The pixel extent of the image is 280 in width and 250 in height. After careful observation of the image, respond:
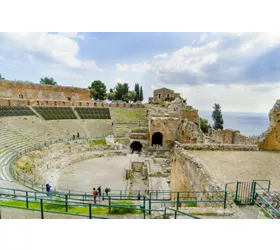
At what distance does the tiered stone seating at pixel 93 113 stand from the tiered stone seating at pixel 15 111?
8257 mm

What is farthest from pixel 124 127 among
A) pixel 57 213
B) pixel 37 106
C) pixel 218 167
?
pixel 57 213

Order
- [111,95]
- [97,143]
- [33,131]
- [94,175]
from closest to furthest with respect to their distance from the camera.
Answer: [94,175], [33,131], [97,143], [111,95]

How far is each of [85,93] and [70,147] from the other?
75.7 ft

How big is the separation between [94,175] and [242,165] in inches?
487

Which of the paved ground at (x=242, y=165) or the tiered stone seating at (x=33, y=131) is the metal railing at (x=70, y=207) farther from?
the tiered stone seating at (x=33, y=131)

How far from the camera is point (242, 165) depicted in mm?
9133

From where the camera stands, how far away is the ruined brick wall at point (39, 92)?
31812mm

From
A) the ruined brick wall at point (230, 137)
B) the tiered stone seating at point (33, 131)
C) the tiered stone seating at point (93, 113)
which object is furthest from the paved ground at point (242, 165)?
the tiered stone seating at point (93, 113)

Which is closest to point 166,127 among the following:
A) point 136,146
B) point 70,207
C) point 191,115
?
point 191,115

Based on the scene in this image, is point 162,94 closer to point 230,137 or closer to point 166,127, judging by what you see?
point 166,127

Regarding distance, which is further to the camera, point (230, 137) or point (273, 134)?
point (230, 137)

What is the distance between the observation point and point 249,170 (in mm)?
8508

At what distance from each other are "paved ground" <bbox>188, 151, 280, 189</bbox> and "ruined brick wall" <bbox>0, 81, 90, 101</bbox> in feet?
115

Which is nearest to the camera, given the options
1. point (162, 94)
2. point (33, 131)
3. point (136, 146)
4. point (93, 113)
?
point (33, 131)
